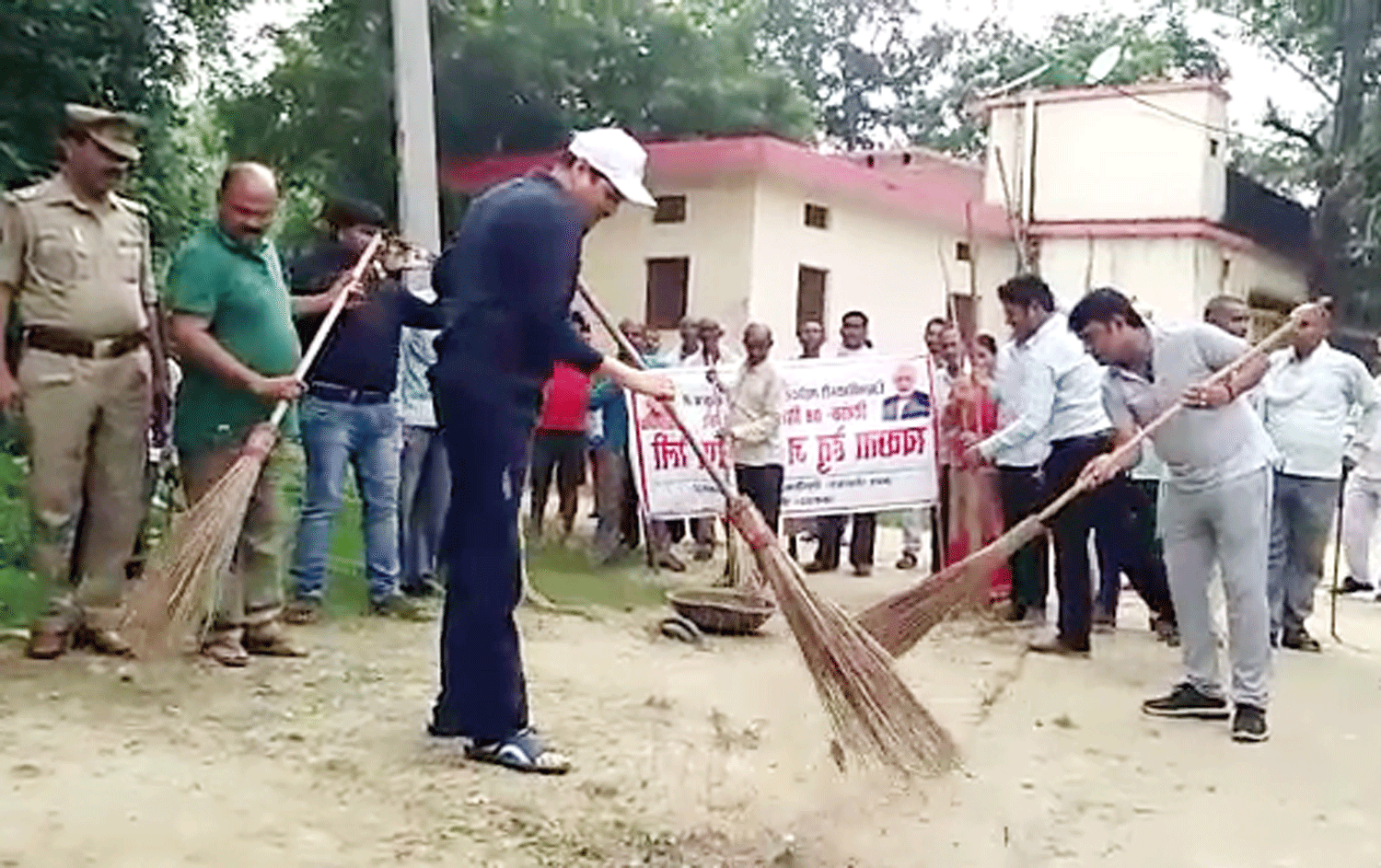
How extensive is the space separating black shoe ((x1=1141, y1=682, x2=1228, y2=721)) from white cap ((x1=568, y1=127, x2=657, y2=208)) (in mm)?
3103

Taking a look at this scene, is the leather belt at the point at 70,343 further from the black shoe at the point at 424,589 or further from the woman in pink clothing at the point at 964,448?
the woman in pink clothing at the point at 964,448

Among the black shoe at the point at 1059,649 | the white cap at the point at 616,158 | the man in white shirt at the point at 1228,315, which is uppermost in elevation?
the white cap at the point at 616,158

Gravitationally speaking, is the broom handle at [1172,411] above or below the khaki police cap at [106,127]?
below

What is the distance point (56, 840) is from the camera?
4094 mm

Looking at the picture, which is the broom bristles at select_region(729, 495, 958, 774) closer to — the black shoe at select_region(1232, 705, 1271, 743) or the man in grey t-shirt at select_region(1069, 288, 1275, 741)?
the man in grey t-shirt at select_region(1069, 288, 1275, 741)

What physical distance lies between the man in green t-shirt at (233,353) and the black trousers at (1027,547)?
381 centimetres

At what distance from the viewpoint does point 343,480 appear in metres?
7.18

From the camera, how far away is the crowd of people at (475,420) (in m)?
4.98

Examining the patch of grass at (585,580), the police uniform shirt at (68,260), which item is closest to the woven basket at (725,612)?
the patch of grass at (585,580)

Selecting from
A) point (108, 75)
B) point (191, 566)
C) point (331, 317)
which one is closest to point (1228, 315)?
point (331, 317)

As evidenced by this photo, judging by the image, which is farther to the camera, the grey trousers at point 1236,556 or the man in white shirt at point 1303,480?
Result: the man in white shirt at point 1303,480

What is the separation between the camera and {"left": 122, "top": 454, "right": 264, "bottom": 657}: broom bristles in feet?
17.1

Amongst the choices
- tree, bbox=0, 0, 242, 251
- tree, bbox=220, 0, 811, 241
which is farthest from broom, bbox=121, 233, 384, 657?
tree, bbox=220, 0, 811, 241

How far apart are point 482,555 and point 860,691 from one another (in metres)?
1.12
